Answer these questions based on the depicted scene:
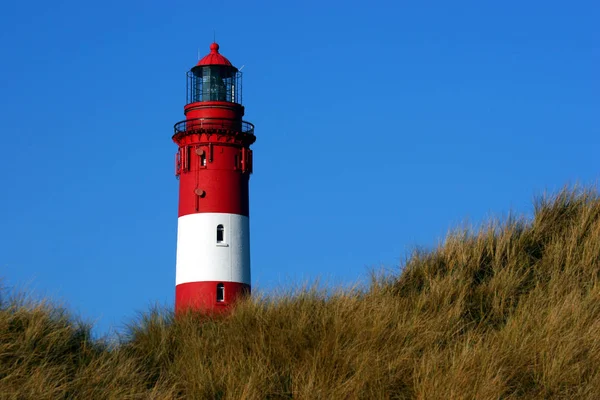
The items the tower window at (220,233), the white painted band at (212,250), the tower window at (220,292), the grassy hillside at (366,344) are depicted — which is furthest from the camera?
the tower window at (220,233)

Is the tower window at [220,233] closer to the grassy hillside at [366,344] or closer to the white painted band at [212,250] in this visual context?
the white painted band at [212,250]

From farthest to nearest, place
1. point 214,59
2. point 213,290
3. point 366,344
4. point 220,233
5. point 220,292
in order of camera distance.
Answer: point 214,59, point 220,233, point 220,292, point 213,290, point 366,344

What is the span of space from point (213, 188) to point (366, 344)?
1321cm

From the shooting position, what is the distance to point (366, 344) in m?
8.87

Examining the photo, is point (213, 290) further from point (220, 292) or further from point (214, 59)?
point (214, 59)

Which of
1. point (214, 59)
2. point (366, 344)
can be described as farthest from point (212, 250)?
point (366, 344)

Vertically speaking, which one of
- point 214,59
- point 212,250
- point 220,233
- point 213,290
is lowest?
point 213,290

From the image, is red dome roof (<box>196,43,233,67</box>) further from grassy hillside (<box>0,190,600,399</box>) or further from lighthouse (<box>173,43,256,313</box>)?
grassy hillside (<box>0,190,600,399</box>)

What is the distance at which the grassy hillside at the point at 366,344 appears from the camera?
8.27 m

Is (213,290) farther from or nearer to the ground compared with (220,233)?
nearer to the ground

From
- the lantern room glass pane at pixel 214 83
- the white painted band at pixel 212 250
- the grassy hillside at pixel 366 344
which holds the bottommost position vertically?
the grassy hillside at pixel 366 344

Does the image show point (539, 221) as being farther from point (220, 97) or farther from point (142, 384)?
point (220, 97)

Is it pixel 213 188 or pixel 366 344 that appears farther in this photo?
pixel 213 188

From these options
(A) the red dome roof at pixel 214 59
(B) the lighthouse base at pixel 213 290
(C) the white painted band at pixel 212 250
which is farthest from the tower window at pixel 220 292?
(A) the red dome roof at pixel 214 59
